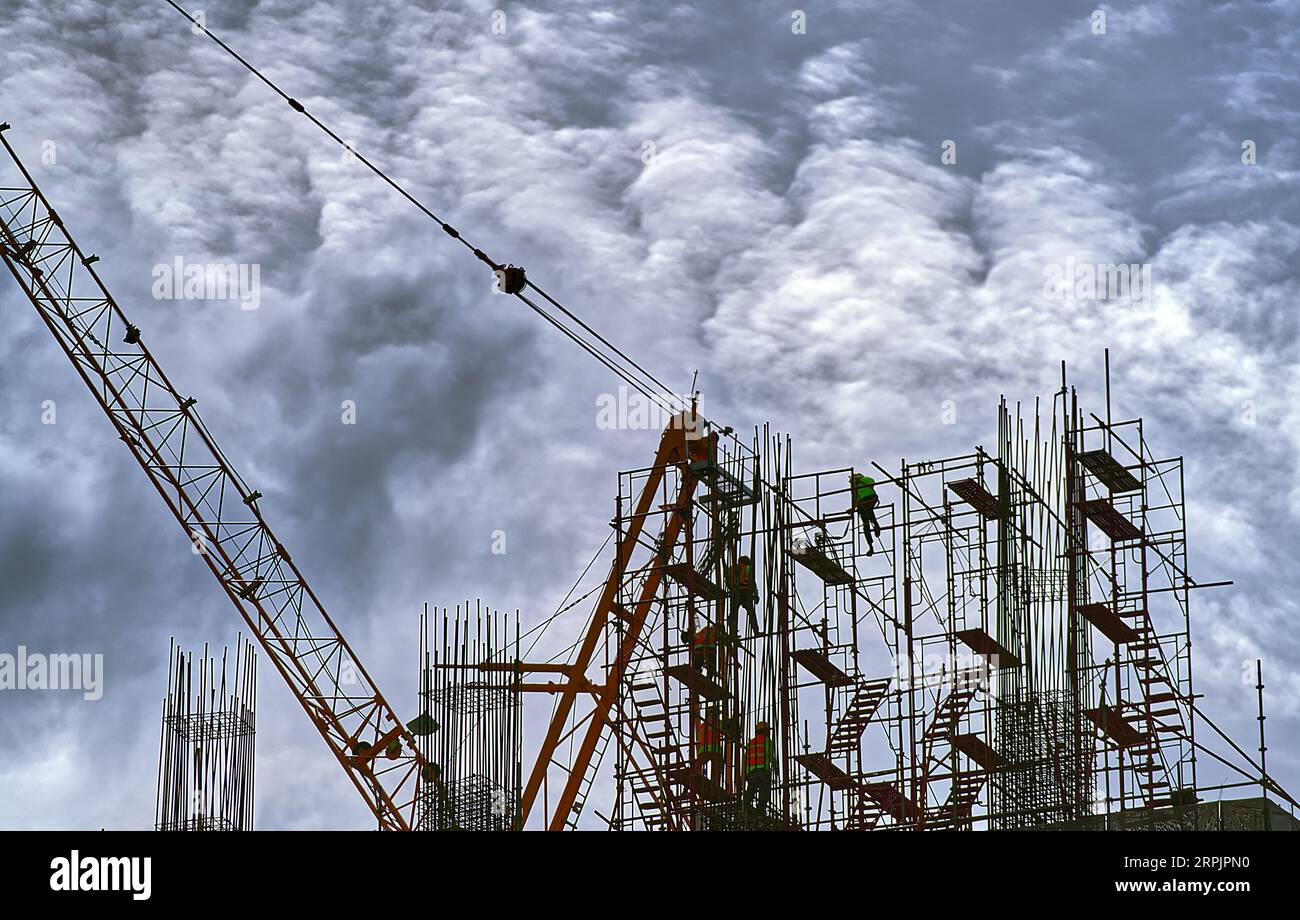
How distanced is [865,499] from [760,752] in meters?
7.26

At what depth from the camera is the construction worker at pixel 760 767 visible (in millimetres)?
42031

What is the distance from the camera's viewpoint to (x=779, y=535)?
45.0 metres

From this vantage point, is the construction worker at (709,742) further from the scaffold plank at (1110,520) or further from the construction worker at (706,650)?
the scaffold plank at (1110,520)

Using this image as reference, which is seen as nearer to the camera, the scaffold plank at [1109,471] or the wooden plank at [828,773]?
the scaffold plank at [1109,471]

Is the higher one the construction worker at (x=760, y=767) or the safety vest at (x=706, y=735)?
the safety vest at (x=706, y=735)

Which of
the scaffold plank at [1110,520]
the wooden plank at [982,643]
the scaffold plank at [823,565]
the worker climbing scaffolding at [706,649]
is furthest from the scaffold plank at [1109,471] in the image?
the worker climbing scaffolding at [706,649]

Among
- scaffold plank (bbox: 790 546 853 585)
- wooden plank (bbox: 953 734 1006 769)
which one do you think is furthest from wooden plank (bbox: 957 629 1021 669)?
scaffold plank (bbox: 790 546 853 585)

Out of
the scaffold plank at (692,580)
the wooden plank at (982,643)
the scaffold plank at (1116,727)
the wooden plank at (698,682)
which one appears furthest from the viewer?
the scaffold plank at (692,580)

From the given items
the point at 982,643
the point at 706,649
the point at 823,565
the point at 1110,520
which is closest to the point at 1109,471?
the point at 1110,520

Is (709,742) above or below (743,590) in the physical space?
below

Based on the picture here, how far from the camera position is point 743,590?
47312 mm

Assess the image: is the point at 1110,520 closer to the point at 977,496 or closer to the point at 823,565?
the point at 977,496
